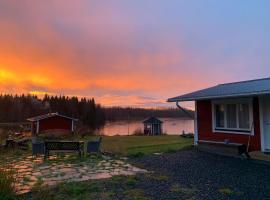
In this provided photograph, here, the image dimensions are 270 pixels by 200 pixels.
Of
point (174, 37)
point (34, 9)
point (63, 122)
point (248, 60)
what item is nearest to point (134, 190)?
point (34, 9)

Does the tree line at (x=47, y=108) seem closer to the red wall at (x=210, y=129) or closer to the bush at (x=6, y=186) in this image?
the red wall at (x=210, y=129)

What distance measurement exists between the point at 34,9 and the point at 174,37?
285 inches

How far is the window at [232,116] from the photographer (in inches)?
393

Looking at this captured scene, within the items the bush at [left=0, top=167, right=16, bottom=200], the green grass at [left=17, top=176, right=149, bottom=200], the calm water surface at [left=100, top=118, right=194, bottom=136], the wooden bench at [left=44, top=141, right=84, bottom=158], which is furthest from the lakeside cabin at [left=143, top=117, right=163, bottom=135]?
the bush at [left=0, top=167, right=16, bottom=200]

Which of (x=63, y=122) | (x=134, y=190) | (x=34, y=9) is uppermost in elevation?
(x=34, y=9)

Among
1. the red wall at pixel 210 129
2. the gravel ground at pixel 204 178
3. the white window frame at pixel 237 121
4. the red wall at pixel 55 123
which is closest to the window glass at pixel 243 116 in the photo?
the white window frame at pixel 237 121

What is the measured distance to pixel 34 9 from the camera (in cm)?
1040

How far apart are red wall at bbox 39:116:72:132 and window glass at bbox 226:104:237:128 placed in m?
20.6

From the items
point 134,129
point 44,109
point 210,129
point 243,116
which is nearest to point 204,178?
point 243,116

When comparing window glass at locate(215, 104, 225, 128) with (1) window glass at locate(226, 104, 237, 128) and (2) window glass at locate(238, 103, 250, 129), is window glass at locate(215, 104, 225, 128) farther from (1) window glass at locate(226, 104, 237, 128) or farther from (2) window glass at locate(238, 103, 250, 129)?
(2) window glass at locate(238, 103, 250, 129)

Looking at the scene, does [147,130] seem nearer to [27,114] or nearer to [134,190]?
[134,190]

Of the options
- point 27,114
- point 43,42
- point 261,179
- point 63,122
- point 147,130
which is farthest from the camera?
point 27,114

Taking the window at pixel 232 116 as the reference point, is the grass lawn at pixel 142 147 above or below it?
below

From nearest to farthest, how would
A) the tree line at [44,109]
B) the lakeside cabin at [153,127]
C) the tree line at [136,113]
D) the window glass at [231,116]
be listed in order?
the window glass at [231,116]
the lakeside cabin at [153,127]
the tree line at [44,109]
the tree line at [136,113]
